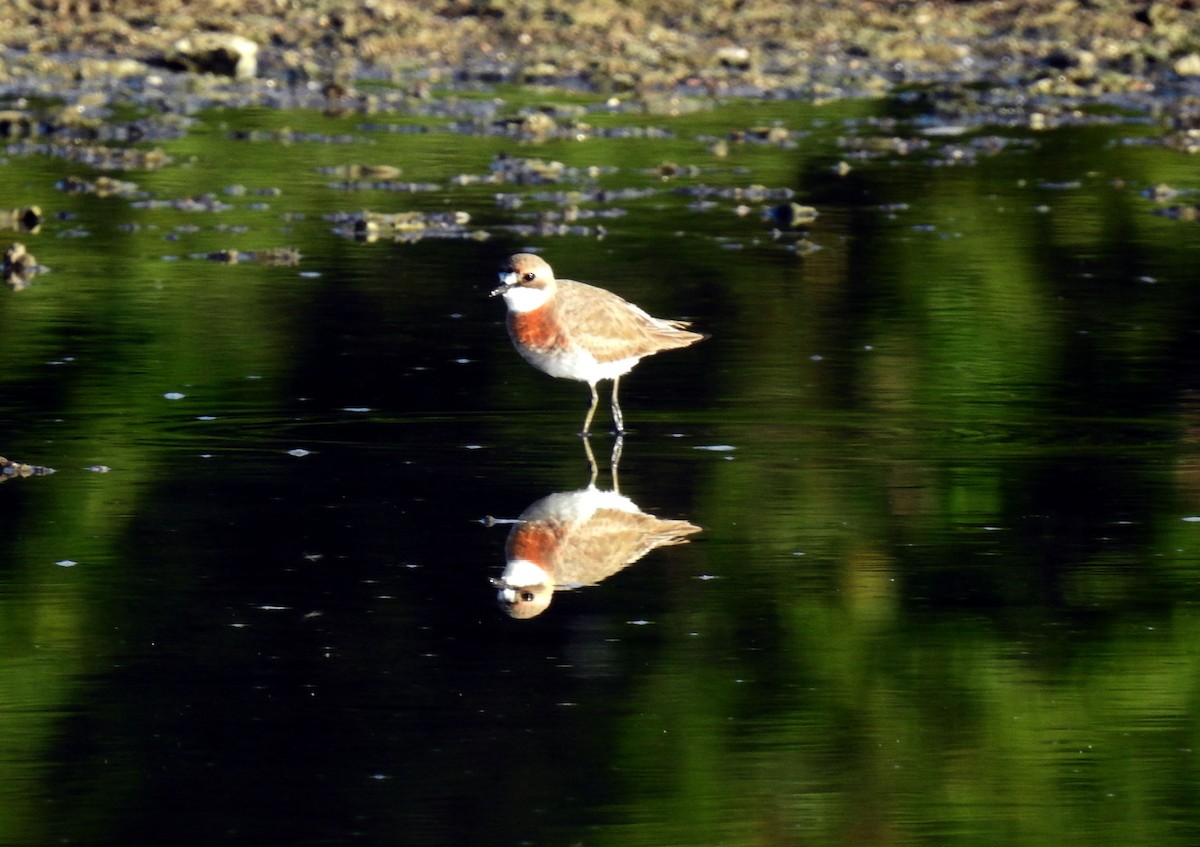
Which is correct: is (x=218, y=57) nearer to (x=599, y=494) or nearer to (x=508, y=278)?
(x=508, y=278)

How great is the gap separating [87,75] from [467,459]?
47.2ft

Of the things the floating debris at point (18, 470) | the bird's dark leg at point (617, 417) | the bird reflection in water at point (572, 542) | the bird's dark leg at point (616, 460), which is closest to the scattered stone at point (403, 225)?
the bird's dark leg at point (617, 417)

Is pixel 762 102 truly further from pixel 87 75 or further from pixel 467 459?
pixel 467 459

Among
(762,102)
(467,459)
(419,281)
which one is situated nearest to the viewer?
(467,459)

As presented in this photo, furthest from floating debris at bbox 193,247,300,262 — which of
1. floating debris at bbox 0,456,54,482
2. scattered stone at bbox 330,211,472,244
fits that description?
floating debris at bbox 0,456,54,482

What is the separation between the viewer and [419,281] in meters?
13.8

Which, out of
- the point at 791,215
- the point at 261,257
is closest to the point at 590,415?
the point at 261,257

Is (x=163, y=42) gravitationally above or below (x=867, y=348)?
below

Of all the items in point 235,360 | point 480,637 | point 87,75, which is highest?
point 480,637

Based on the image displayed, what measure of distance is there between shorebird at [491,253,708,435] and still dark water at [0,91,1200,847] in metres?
0.25

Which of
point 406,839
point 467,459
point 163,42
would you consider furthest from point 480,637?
point 163,42

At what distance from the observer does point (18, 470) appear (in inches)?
362

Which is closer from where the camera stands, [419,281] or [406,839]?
[406,839]

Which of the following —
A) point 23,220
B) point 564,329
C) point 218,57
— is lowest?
point 218,57
